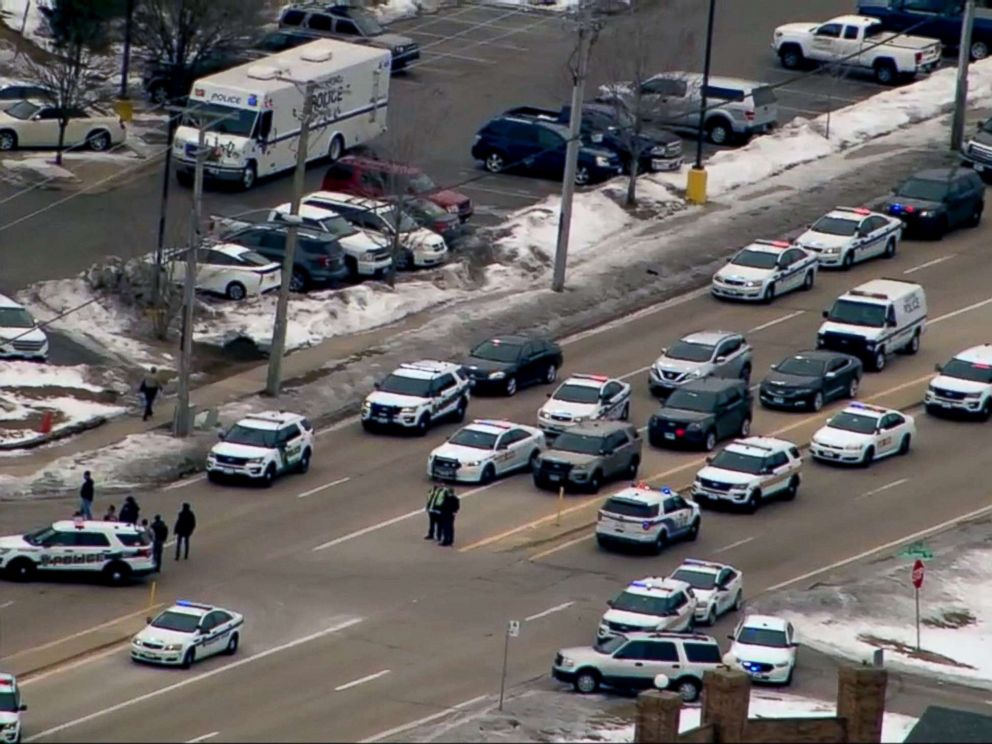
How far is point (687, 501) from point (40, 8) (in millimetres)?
36854

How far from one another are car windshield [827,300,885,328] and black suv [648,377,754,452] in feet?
19.2

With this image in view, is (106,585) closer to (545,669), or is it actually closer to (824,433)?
(545,669)

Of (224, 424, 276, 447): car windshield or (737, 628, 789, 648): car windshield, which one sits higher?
(737, 628, 789, 648): car windshield

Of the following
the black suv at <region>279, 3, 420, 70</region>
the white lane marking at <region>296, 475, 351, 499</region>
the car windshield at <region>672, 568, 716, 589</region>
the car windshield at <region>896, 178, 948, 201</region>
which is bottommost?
the white lane marking at <region>296, 475, 351, 499</region>

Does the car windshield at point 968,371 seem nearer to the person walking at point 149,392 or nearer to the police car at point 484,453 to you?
the police car at point 484,453

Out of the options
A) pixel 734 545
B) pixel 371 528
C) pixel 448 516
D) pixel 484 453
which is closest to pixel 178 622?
pixel 448 516

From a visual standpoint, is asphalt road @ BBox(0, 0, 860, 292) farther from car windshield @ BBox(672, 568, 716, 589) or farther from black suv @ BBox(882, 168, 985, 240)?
car windshield @ BBox(672, 568, 716, 589)

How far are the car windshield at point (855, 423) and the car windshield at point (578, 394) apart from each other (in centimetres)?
517

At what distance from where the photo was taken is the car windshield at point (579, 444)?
67.0 metres

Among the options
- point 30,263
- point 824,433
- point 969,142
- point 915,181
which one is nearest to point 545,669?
point 824,433


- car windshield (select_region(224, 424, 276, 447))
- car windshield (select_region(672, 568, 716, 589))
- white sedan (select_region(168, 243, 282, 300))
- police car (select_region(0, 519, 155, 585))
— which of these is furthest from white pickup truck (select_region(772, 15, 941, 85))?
police car (select_region(0, 519, 155, 585))

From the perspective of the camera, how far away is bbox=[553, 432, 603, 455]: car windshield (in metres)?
67.0

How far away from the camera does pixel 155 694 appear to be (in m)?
54.1

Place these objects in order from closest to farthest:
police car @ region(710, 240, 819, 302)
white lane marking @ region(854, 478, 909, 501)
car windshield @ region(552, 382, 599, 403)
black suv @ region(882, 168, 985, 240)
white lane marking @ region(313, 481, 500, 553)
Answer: white lane marking @ region(313, 481, 500, 553)
white lane marking @ region(854, 478, 909, 501)
car windshield @ region(552, 382, 599, 403)
police car @ region(710, 240, 819, 302)
black suv @ region(882, 168, 985, 240)
